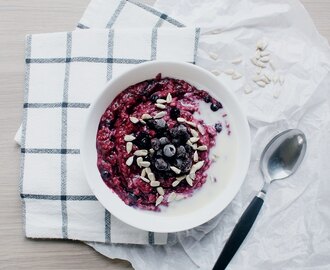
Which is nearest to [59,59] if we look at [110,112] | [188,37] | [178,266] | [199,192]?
[110,112]

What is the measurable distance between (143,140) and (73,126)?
0.19 meters

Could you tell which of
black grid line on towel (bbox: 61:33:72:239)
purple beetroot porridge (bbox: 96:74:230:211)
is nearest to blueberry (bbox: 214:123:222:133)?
purple beetroot porridge (bbox: 96:74:230:211)

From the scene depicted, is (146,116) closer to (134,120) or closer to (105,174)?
(134,120)

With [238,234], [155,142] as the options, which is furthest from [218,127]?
[238,234]

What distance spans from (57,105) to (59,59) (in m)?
0.11

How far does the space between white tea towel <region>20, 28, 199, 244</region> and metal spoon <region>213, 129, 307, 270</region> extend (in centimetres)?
20

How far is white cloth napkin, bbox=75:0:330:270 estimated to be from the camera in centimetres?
122

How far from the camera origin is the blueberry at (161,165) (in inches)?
42.8

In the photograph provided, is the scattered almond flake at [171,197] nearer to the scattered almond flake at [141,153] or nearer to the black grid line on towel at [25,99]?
the scattered almond flake at [141,153]

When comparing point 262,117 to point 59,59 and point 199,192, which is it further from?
point 59,59

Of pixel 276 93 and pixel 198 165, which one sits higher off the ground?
pixel 276 93

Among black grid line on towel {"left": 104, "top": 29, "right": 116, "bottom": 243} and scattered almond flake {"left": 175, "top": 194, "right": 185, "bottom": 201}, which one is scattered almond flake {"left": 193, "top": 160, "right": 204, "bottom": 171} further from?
black grid line on towel {"left": 104, "top": 29, "right": 116, "bottom": 243}

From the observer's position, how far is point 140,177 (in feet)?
3.66

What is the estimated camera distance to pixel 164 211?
114 centimetres
